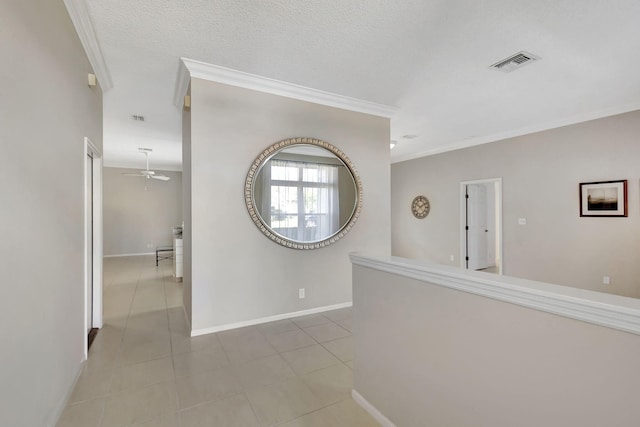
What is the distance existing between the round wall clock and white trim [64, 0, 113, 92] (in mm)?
6212

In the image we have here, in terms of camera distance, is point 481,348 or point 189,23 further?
point 189,23

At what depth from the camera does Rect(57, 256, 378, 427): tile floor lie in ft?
5.80

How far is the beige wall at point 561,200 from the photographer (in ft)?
12.8

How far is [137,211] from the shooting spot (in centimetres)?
873

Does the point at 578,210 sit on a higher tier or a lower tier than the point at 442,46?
lower

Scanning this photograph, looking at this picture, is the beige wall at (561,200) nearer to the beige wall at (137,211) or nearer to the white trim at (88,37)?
the white trim at (88,37)

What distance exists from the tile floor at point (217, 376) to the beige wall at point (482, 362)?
1.33 feet

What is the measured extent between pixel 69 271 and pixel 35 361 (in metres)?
0.76

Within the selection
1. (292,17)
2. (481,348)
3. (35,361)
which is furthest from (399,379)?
(292,17)

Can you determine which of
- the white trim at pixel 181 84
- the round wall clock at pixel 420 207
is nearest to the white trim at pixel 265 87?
the white trim at pixel 181 84

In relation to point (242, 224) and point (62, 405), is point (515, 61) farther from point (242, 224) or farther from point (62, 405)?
point (62, 405)

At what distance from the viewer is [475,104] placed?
154 inches

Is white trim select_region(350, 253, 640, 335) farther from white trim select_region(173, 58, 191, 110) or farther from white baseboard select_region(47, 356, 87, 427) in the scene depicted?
white trim select_region(173, 58, 191, 110)

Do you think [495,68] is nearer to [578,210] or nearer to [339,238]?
[339,238]
